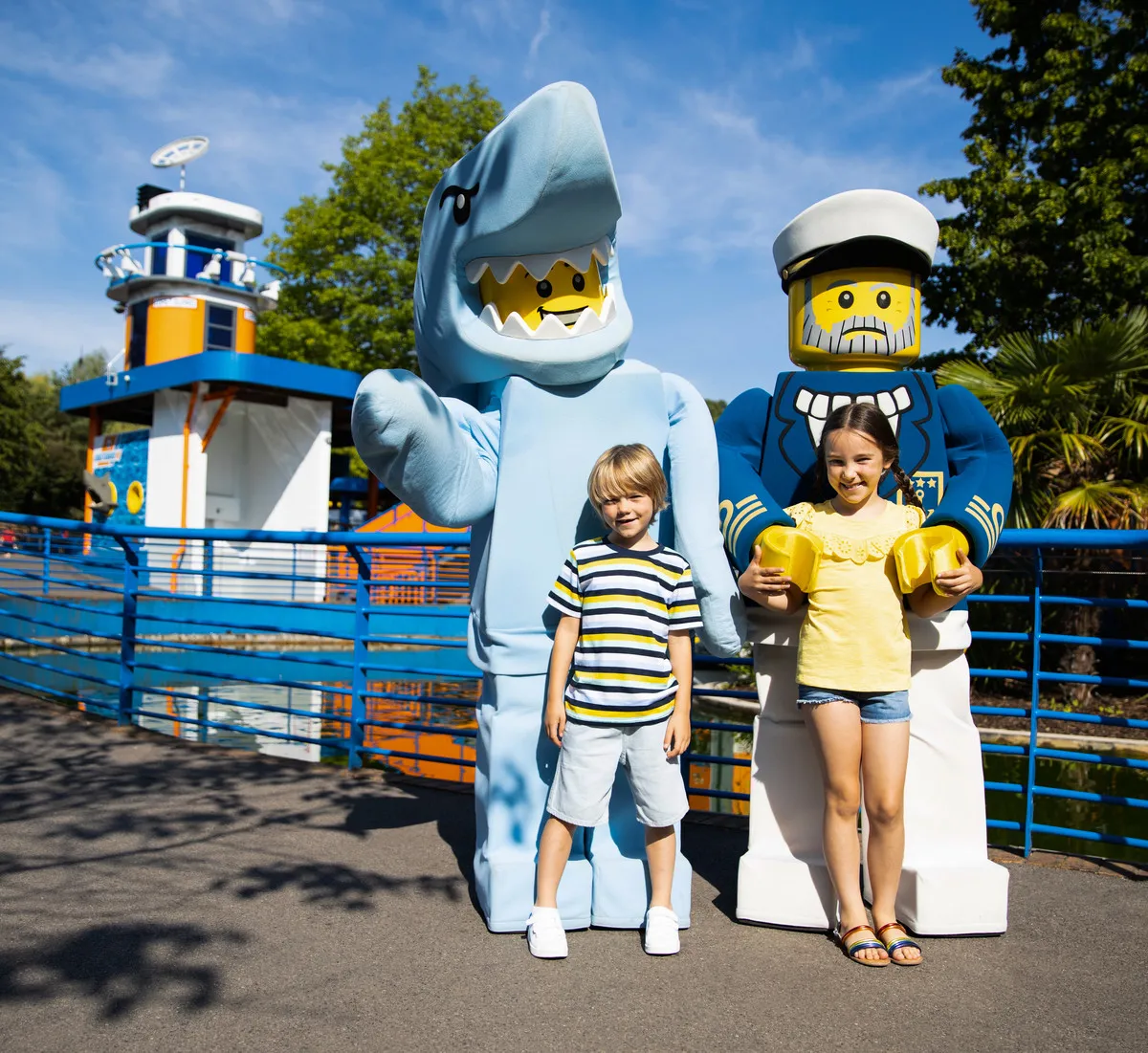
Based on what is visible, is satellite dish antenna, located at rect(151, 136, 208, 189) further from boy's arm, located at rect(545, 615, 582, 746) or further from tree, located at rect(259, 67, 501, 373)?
boy's arm, located at rect(545, 615, 582, 746)

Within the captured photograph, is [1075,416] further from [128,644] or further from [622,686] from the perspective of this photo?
[128,644]

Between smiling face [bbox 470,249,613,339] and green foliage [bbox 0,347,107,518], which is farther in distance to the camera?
green foliage [bbox 0,347,107,518]

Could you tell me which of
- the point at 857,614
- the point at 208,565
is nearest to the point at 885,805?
the point at 857,614

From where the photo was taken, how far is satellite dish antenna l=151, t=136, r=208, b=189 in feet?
74.1

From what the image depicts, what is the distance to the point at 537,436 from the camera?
3.08 m

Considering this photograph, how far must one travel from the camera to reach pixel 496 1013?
241 cm

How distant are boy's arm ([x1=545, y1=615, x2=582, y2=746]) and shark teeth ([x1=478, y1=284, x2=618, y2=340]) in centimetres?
91

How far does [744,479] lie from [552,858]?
1.33 m

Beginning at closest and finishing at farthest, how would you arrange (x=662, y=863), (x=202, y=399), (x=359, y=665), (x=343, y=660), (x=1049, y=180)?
(x=662, y=863)
(x=359, y=665)
(x=343, y=660)
(x=1049, y=180)
(x=202, y=399)

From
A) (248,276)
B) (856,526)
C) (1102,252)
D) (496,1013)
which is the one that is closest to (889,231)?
(856,526)

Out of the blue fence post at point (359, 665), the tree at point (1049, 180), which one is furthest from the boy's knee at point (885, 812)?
the tree at point (1049, 180)

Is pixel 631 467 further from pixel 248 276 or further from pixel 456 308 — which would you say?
pixel 248 276

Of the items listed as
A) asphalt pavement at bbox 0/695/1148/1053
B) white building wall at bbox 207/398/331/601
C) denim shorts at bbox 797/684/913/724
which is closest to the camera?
asphalt pavement at bbox 0/695/1148/1053

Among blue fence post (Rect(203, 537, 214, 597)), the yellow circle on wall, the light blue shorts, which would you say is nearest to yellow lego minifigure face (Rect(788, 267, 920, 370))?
the light blue shorts
